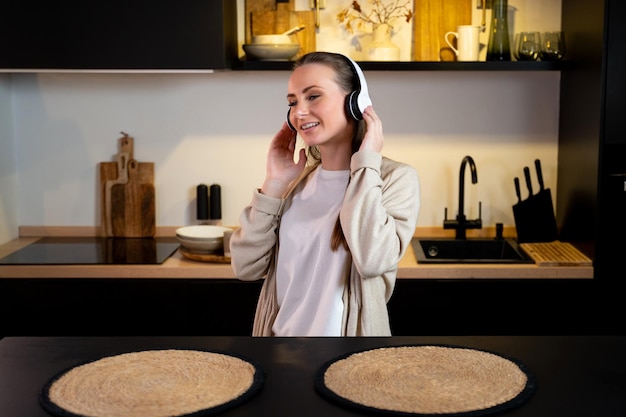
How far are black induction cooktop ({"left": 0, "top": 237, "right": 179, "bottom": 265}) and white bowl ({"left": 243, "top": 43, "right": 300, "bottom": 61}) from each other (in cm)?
84

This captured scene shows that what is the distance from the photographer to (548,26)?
390 centimetres

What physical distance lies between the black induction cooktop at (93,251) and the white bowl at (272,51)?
0.84 metres

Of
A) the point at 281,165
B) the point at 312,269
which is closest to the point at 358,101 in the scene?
the point at 281,165

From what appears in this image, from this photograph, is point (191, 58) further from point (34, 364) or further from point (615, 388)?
point (615, 388)

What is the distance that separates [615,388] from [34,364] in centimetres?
91

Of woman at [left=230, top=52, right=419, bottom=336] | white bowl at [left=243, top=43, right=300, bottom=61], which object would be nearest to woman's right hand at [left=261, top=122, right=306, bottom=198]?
woman at [left=230, top=52, right=419, bottom=336]

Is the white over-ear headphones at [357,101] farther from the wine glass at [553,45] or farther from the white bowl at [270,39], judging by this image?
the wine glass at [553,45]

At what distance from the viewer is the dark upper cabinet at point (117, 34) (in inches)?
139

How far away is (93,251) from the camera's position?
3.76m

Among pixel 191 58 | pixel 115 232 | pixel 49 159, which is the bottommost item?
pixel 115 232

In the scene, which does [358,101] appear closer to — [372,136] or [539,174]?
[372,136]

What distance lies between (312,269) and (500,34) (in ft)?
5.96

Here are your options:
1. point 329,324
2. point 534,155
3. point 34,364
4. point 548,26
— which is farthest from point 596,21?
point 34,364

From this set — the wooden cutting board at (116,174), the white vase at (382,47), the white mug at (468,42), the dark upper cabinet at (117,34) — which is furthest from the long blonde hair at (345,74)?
the wooden cutting board at (116,174)
